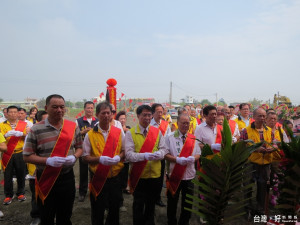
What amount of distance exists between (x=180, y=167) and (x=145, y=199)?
665mm

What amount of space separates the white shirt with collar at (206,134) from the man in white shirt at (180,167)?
0.43 metres

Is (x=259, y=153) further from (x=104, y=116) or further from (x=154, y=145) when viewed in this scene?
(x=104, y=116)

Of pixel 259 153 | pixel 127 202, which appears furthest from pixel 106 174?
pixel 259 153

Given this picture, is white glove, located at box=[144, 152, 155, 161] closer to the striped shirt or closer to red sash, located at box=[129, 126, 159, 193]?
red sash, located at box=[129, 126, 159, 193]

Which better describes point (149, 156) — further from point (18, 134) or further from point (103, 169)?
point (18, 134)

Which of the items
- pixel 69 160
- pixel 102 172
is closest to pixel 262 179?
pixel 102 172

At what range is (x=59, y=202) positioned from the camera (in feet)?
8.00

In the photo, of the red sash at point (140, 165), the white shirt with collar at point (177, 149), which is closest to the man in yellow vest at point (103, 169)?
the red sash at point (140, 165)

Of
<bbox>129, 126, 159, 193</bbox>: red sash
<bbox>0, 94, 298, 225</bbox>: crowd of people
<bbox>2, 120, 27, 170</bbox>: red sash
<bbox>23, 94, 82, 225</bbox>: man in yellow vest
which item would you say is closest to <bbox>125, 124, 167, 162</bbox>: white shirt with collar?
<bbox>0, 94, 298, 225</bbox>: crowd of people

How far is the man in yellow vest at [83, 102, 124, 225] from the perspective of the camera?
264cm

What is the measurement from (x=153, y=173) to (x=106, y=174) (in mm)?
651

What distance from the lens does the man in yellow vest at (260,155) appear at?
3.55 m

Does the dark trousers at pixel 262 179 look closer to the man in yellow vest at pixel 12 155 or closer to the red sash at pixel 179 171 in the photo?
the red sash at pixel 179 171

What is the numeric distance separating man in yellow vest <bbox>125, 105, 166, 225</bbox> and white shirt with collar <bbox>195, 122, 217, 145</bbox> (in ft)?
2.92
